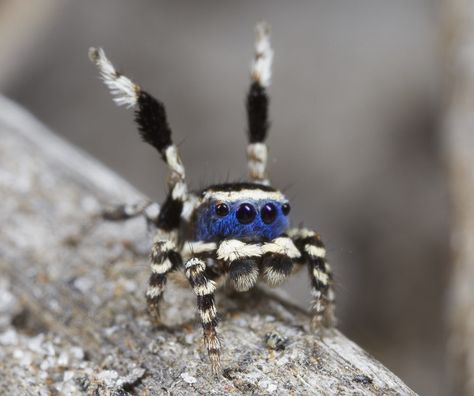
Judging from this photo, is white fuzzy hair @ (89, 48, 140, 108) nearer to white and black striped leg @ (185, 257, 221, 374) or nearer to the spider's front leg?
white and black striped leg @ (185, 257, 221, 374)

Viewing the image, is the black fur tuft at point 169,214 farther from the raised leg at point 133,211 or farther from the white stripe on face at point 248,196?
the white stripe on face at point 248,196

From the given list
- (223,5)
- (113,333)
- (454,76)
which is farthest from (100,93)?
(113,333)

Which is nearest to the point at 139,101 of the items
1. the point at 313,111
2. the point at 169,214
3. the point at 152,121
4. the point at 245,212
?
the point at 152,121

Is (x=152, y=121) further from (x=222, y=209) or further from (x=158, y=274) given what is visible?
(x=158, y=274)

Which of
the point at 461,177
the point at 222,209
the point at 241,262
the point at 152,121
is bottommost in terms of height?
the point at 241,262

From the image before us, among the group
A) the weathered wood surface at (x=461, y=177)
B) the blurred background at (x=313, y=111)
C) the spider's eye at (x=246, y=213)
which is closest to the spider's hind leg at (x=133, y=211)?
the spider's eye at (x=246, y=213)

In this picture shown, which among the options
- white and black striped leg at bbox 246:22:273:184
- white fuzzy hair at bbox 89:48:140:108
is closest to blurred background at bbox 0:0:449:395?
white and black striped leg at bbox 246:22:273:184
